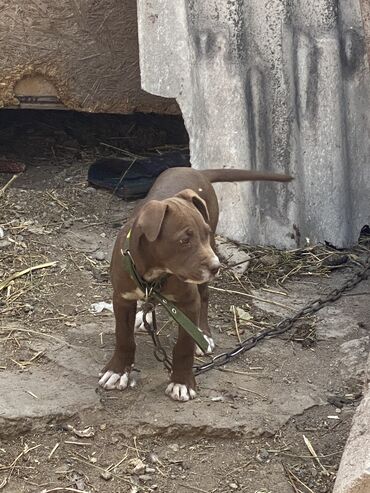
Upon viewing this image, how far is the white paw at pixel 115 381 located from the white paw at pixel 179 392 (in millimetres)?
165

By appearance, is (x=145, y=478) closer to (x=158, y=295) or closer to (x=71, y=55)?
(x=158, y=295)

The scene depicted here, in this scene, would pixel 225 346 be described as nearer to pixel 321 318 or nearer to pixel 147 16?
pixel 321 318

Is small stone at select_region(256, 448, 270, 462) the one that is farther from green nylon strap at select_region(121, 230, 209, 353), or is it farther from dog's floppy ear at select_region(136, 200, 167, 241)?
dog's floppy ear at select_region(136, 200, 167, 241)

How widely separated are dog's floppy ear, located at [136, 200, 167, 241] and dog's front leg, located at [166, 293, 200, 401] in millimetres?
485

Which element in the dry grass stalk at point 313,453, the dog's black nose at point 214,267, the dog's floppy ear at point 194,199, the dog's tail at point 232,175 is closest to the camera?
the dog's black nose at point 214,267

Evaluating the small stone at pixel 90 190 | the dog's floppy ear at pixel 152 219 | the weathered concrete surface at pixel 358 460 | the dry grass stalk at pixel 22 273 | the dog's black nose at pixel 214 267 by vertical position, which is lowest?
the weathered concrete surface at pixel 358 460

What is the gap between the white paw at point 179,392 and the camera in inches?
157

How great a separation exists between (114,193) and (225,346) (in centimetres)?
189

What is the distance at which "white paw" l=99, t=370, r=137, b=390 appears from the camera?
4.02 meters

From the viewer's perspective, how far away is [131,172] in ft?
20.6

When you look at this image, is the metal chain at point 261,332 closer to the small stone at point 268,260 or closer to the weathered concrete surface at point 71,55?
the small stone at point 268,260

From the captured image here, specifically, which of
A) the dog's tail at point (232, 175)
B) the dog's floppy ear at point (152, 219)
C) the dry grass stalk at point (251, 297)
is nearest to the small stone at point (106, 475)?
the dog's floppy ear at point (152, 219)

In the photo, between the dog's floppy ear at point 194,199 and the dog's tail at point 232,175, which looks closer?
the dog's floppy ear at point 194,199

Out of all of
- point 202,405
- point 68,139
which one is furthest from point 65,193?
point 202,405
